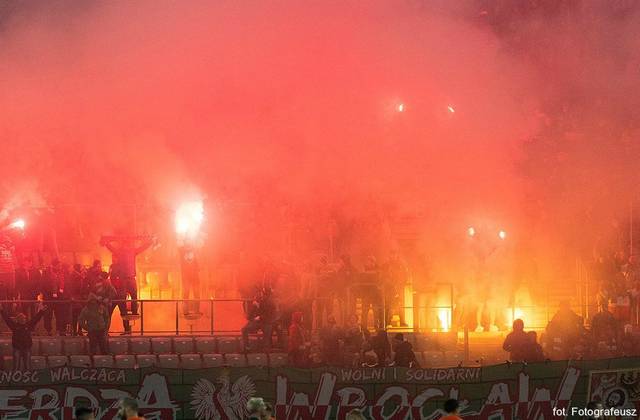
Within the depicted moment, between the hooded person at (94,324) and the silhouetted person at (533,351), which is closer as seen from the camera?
the silhouetted person at (533,351)

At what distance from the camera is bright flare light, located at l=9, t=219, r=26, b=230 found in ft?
58.4

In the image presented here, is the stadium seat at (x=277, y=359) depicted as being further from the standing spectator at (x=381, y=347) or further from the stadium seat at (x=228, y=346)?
the standing spectator at (x=381, y=347)

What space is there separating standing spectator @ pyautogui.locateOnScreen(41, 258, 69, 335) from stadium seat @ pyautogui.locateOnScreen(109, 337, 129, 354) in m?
0.80

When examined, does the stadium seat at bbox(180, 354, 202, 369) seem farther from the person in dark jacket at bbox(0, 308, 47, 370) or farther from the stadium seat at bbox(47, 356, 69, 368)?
the person in dark jacket at bbox(0, 308, 47, 370)

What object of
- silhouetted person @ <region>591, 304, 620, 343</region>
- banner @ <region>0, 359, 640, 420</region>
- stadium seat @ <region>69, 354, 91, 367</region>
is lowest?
banner @ <region>0, 359, 640, 420</region>

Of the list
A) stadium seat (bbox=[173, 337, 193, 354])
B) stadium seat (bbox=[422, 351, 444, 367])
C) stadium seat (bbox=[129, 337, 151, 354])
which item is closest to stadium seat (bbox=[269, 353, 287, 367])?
stadium seat (bbox=[173, 337, 193, 354])

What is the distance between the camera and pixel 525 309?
1700cm

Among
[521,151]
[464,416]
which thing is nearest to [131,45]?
[521,151]

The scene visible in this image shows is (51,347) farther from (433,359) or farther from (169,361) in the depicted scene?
(433,359)

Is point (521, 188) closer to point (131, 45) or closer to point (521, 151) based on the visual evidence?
point (521, 151)

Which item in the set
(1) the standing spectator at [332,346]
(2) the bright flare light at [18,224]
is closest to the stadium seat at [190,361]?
(1) the standing spectator at [332,346]

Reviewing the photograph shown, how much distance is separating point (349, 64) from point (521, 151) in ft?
9.56

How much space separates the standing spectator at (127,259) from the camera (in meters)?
16.5

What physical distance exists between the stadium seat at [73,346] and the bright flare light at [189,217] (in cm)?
321
